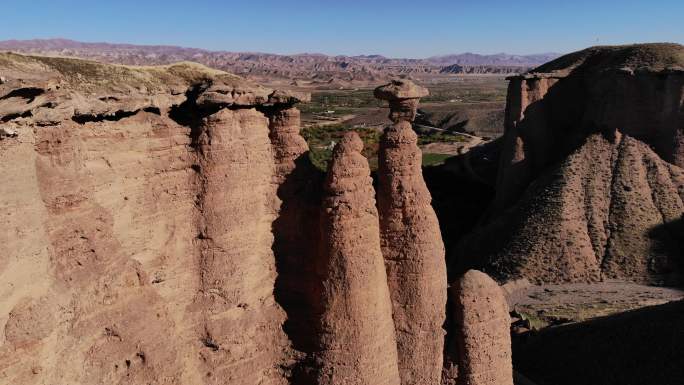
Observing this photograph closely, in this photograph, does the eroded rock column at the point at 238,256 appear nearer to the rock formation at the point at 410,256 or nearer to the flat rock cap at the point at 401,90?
the rock formation at the point at 410,256

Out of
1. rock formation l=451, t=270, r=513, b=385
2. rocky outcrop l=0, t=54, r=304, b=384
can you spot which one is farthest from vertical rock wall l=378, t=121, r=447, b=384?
rocky outcrop l=0, t=54, r=304, b=384

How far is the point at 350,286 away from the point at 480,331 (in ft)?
10.7

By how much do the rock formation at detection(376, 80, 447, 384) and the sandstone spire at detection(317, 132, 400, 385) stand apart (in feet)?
2.17

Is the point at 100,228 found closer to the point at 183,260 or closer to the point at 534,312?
the point at 183,260

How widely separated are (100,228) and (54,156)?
1.23 m

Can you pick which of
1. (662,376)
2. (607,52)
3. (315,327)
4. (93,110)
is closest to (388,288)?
(315,327)

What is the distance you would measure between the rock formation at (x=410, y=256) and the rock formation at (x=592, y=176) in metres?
17.2

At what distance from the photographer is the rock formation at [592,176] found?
87.3 feet

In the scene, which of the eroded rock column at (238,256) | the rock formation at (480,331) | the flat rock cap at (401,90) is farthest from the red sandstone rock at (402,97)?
the rock formation at (480,331)

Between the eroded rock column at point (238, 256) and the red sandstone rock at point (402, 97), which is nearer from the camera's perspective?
the eroded rock column at point (238, 256)

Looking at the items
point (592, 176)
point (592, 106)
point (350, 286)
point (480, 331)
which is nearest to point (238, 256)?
point (350, 286)

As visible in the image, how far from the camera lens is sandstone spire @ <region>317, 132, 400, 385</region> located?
10.1 meters

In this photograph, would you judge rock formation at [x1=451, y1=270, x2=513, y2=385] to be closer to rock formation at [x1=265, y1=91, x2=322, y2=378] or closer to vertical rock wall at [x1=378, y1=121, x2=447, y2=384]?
vertical rock wall at [x1=378, y1=121, x2=447, y2=384]

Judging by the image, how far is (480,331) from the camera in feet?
37.9
